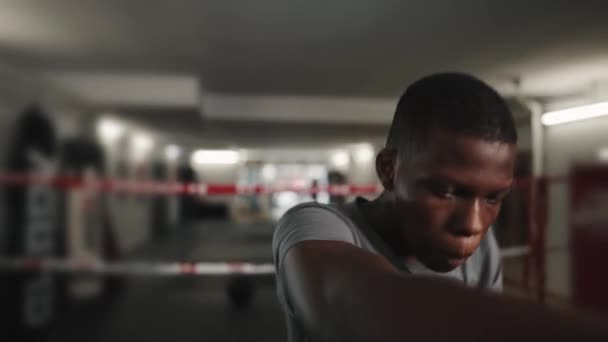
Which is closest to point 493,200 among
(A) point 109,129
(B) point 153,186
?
(B) point 153,186

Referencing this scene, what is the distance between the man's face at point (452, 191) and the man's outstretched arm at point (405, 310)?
0.10 ft

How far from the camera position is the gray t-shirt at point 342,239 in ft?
0.81

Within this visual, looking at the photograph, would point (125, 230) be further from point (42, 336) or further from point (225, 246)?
point (42, 336)

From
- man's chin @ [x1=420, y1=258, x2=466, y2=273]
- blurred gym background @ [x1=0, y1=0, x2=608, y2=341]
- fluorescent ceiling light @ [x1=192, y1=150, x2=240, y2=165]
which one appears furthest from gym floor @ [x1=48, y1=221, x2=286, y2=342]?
man's chin @ [x1=420, y1=258, x2=466, y2=273]

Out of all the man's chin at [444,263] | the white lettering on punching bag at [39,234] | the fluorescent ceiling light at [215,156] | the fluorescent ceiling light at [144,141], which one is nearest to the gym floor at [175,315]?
the white lettering on punching bag at [39,234]

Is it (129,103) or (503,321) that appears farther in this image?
(129,103)

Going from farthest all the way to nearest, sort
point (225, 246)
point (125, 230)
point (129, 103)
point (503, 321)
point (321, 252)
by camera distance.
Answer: point (225, 246)
point (125, 230)
point (129, 103)
point (321, 252)
point (503, 321)

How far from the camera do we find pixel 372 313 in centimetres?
12

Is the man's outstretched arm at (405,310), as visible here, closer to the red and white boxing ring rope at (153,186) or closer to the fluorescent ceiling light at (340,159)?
the fluorescent ceiling light at (340,159)

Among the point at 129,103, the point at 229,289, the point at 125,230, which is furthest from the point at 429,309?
the point at 125,230

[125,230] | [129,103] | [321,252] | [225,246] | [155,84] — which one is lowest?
[225,246]

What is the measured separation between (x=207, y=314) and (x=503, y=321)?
2.06 m

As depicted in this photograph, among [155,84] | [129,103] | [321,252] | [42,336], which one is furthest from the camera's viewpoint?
[155,84]

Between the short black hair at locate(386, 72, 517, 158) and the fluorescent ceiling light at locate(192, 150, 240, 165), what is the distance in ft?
1.23
